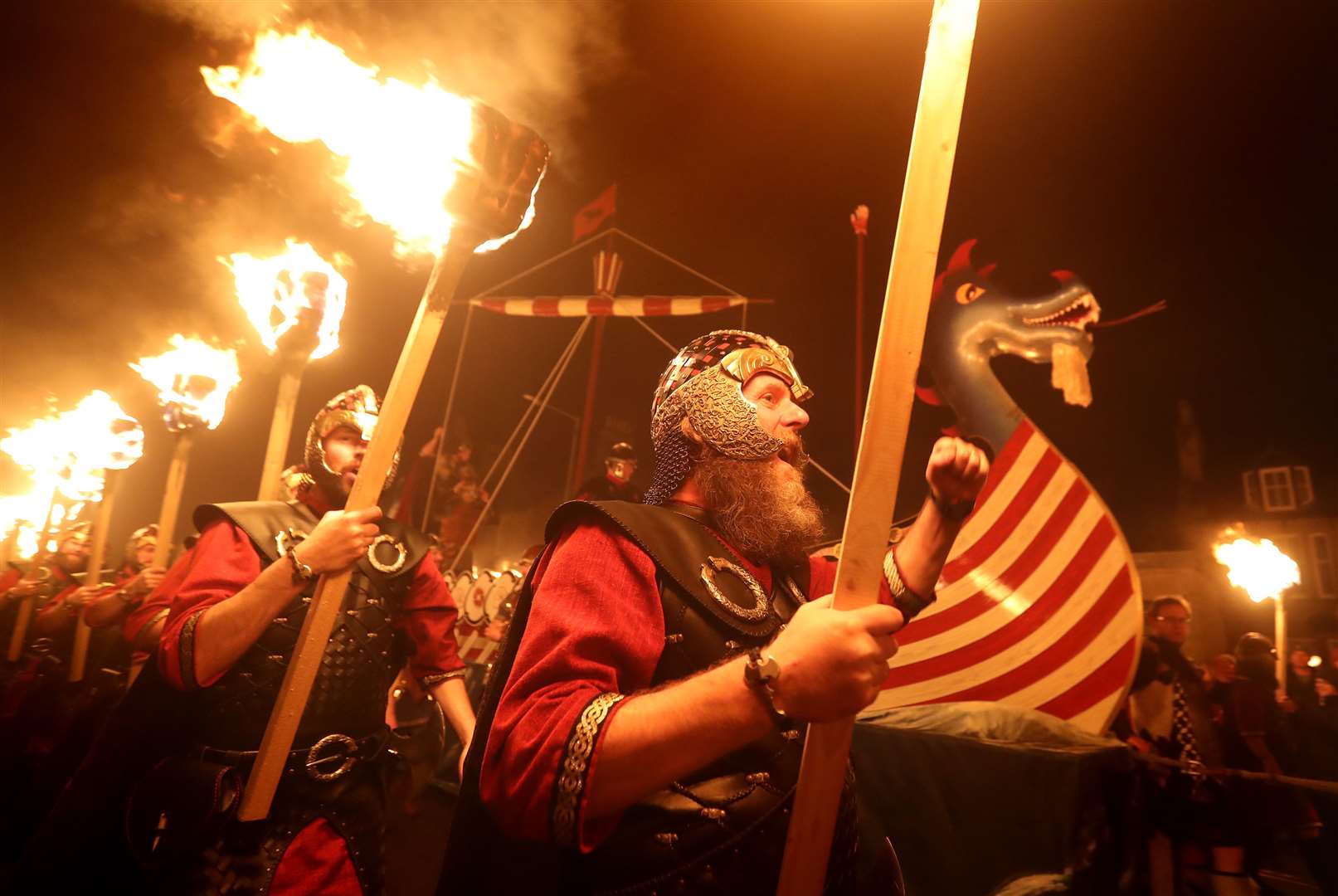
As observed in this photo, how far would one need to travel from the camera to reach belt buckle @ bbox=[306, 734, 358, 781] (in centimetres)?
278

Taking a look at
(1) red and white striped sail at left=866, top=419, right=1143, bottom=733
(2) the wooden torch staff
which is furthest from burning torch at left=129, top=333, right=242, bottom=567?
(1) red and white striped sail at left=866, top=419, right=1143, bottom=733

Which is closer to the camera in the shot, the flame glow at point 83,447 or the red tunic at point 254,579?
the red tunic at point 254,579

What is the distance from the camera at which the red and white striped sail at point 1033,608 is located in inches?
169

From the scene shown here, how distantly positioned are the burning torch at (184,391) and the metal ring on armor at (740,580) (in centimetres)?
347

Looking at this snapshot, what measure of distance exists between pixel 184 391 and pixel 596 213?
36.1ft

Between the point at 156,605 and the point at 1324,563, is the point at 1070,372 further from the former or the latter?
the point at 1324,563

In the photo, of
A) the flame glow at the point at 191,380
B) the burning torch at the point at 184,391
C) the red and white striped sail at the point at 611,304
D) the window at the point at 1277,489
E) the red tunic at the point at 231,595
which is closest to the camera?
the red tunic at the point at 231,595

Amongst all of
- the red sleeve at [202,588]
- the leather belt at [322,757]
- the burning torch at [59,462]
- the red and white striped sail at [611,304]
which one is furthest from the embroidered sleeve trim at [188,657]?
the red and white striped sail at [611,304]

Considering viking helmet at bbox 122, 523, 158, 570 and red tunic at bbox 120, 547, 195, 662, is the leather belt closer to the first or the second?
red tunic at bbox 120, 547, 195, 662

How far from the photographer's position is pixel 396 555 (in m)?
3.46

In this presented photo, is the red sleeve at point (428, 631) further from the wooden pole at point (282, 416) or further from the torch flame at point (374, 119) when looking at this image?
the torch flame at point (374, 119)

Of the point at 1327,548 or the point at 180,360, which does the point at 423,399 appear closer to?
the point at 180,360

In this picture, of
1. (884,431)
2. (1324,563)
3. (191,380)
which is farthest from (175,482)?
(1324,563)

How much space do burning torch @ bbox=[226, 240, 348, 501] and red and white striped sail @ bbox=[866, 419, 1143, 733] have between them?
12.9ft
